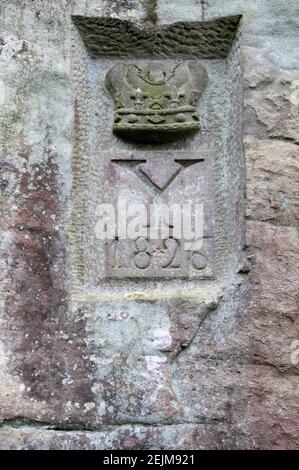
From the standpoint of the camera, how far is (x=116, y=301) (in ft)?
6.40

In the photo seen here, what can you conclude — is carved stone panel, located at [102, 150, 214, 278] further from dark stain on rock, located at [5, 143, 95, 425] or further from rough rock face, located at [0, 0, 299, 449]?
dark stain on rock, located at [5, 143, 95, 425]

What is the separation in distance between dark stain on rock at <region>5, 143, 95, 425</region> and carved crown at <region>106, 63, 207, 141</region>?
11.0 inches

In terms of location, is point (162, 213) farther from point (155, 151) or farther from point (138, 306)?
point (138, 306)

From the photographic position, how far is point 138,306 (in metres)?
1.95

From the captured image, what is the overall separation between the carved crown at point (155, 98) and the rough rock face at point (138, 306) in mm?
138

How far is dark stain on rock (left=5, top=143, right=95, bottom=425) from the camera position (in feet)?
6.14

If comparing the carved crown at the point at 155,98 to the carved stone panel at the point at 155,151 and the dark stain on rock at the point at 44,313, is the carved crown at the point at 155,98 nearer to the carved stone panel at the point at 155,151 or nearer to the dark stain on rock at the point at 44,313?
the carved stone panel at the point at 155,151

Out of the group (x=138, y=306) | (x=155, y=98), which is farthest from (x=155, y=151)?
(x=138, y=306)

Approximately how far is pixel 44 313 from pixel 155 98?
699mm

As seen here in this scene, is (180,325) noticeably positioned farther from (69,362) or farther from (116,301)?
(69,362)

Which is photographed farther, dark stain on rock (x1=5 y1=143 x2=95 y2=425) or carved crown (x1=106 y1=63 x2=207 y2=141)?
carved crown (x1=106 y1=63 x2=207 y2=141)

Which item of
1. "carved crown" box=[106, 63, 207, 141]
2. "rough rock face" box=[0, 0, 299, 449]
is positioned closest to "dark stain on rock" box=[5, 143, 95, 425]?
"rough rock face" box=[0, 0, 299, 449]

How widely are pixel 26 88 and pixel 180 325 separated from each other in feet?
2.58

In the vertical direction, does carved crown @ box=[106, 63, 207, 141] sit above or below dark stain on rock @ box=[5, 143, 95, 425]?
above
